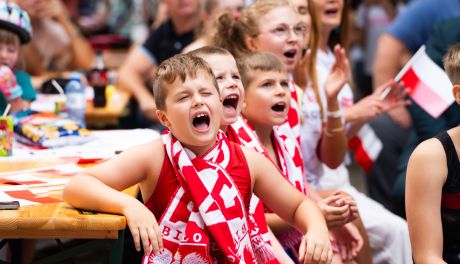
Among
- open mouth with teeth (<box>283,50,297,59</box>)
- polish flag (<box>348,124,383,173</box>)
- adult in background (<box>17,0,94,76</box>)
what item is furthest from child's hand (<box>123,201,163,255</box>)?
adult in background (<box>17,0,94,76</box>)

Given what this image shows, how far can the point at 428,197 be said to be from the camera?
290 centimetres

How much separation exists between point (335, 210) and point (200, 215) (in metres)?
0.71

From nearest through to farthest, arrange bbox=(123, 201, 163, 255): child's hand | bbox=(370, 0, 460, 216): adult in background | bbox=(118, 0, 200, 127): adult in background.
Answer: bbox=(123, 201, 163, 255): child's hand
bbox=(370, 0, 460, 216): adult in background
bbox=(118, 0, 200, 127): adult in background

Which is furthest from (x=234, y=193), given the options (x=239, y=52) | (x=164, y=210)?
(x=239, y=52)

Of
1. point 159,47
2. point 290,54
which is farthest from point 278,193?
point 159,47

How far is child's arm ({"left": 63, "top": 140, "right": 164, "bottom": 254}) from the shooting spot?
102 inches

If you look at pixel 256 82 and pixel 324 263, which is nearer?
pixel 324 263

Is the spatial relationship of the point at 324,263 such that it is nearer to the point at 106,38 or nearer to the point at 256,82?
the point at 256,82

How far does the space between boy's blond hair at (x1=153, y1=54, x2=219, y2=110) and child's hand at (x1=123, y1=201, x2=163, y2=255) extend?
0.38 metres

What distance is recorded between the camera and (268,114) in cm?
345

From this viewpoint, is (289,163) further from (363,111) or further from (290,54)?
(363,111)

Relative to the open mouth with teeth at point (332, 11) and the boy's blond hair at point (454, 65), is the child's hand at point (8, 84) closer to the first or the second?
the open mouth with teeth at point (332, 11)

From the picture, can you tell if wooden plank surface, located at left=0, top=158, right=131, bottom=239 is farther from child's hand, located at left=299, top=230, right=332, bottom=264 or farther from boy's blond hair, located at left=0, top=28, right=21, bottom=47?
boy's blond hair, located at left=0, top=28, right=21, bottom=47

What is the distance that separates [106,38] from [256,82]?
549 cm
